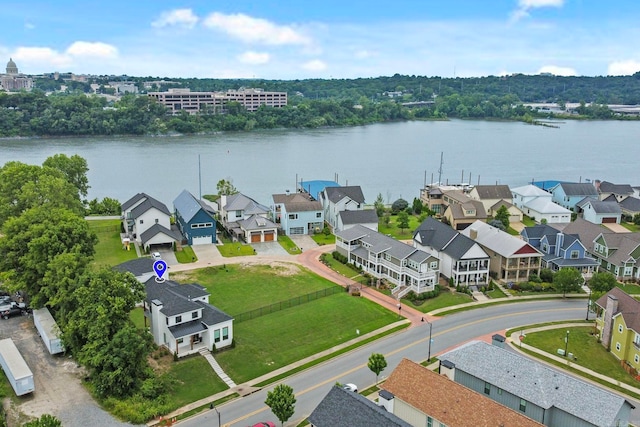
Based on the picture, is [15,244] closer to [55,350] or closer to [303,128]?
Answer: [55,350]

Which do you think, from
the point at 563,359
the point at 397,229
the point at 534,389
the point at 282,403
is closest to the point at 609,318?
the point at 563,359

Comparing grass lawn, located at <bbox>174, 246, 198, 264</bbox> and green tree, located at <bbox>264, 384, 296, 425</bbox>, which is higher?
green tree, located at <bbox>264, 384, 296, 425</bbox>

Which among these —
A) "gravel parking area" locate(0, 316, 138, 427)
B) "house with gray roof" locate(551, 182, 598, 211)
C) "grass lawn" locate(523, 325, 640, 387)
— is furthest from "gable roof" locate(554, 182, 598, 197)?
"gravel parking area" locate(0, 316, 138, 427)

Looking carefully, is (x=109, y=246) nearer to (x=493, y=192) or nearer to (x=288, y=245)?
(x=288, y=245)

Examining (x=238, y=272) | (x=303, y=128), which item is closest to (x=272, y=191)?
(x=238, y=272)

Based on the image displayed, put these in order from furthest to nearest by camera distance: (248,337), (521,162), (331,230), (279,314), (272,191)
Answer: (521,162) → (272,191) → (331,230) → (279,314) → (248,337)

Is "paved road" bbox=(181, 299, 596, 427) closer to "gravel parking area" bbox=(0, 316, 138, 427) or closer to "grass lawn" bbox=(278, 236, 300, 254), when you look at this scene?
"gravel parking area" bbox=(0, 316, 138, 427)
